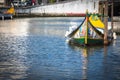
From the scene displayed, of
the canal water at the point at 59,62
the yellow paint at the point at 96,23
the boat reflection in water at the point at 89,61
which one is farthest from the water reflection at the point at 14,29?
the boat reflection in water at the point at 89,61

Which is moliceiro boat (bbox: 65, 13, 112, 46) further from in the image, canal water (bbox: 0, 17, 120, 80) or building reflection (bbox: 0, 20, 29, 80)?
building reflection (bbox: 0, 20, 29, 80)

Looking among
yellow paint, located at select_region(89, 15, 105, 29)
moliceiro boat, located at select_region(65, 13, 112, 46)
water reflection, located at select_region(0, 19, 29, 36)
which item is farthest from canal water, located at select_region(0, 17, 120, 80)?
water reflection, located at select_region(0, 19, 29, 36)

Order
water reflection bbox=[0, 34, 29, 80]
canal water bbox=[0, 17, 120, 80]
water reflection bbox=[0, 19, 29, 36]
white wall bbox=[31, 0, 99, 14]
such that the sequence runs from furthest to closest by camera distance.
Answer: white wall bbox=[31, 0, 99, 14] < water reflection bbox=[0, 19, 29, 36] < canal water bbox=[0, 17, 120, 80] < water reflection bbox=[0, 34, 29, 80]

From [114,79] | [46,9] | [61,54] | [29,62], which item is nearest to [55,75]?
[114,79]

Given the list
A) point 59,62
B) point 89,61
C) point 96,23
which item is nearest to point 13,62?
point 59,62

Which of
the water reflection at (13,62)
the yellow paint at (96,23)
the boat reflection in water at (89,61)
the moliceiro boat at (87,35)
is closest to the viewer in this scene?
the water reflection at (13,62)

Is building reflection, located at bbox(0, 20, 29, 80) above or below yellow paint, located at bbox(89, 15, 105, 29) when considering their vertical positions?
below

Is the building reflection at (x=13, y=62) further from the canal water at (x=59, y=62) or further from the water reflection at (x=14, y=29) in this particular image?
the water reflection at (x=14, y=29)

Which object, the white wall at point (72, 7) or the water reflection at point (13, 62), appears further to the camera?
the white wall at point (72, 7)

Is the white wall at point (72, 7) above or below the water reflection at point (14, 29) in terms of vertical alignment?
above

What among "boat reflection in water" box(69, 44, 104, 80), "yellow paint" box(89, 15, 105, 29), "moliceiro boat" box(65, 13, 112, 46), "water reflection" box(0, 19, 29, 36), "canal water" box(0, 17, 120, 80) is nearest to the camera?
"canal water" box(0, 17, 120, 80)

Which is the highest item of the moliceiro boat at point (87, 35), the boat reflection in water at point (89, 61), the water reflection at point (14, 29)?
the moliceiro boat at point (87, 35)

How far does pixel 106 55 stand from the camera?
43.6 metres

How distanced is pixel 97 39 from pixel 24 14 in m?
108
